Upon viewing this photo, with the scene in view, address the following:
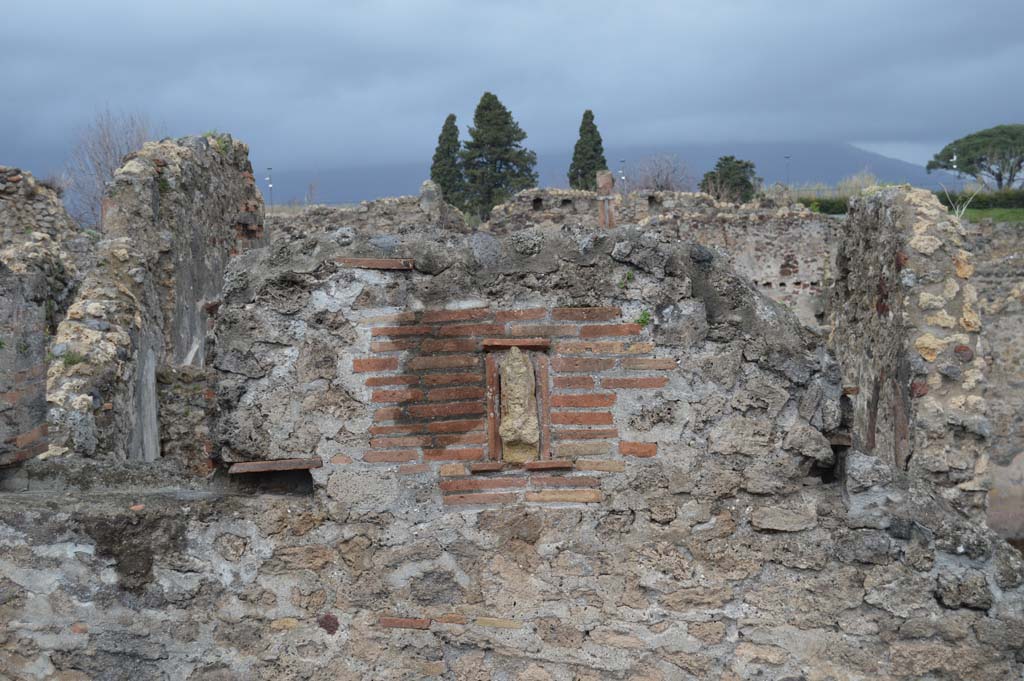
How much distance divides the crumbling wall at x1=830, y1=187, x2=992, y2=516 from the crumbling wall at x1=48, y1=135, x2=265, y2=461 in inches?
163

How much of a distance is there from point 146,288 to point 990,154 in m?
40.8

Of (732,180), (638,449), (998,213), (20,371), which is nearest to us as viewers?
(638,449)

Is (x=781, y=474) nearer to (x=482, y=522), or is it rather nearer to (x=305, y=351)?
(x=482, y=522)

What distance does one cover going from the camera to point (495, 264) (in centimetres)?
397

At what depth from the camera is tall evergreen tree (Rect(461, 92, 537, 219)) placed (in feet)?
108

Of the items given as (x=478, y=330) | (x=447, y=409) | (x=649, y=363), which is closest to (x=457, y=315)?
(x=478, y=330)

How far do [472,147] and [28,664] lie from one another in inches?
1217

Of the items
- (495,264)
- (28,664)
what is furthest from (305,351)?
(28,664)

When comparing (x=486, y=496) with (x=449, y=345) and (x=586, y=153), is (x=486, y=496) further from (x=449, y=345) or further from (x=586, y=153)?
(x=586, y=153)

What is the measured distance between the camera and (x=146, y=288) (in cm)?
714

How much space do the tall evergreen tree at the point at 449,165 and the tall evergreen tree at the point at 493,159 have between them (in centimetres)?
32

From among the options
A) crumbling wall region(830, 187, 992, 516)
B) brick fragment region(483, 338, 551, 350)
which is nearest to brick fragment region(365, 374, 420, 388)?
brick fragment region(483, 338, 551, 350)

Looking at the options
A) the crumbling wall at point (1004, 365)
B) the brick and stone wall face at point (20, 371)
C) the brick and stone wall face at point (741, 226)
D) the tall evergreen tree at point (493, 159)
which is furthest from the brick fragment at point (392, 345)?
the tall evergreen tree at point (493, 159)

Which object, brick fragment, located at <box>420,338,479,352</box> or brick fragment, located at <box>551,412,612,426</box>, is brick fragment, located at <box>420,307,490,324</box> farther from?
brick fragment, located at <box>551,412,612,426</box>
